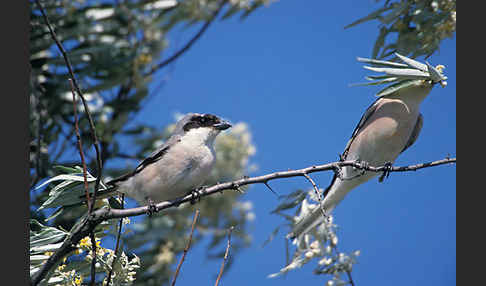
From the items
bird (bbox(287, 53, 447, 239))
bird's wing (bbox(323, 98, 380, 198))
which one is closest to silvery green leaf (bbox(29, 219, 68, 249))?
bird (bbox(287, 53, 447, 239))

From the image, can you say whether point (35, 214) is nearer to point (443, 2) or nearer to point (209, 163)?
point (209, 163)

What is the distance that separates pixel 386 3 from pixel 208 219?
2.16 m

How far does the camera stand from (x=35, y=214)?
277 centimetres

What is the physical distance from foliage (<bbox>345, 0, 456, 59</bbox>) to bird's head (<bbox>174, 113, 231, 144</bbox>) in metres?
0.97

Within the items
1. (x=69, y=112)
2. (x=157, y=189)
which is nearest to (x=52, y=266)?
(x=157, y=189)

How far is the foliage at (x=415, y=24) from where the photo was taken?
3.24m

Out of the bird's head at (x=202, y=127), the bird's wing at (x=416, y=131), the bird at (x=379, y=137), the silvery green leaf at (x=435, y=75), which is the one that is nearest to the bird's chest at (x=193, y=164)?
the bird's head at (x=202, y=127)

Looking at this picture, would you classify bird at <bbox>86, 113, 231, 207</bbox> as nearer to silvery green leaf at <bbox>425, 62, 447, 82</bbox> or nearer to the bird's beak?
the bird's beak

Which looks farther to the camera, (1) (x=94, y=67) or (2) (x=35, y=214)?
(1) (x=94, y=67)

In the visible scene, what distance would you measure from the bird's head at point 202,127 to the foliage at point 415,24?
3.17 feet

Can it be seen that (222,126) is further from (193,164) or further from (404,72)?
(404,72)

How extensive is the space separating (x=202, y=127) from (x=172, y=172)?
425 mm

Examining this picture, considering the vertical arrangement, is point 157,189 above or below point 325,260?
above

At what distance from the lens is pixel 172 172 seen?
9.55 ft
